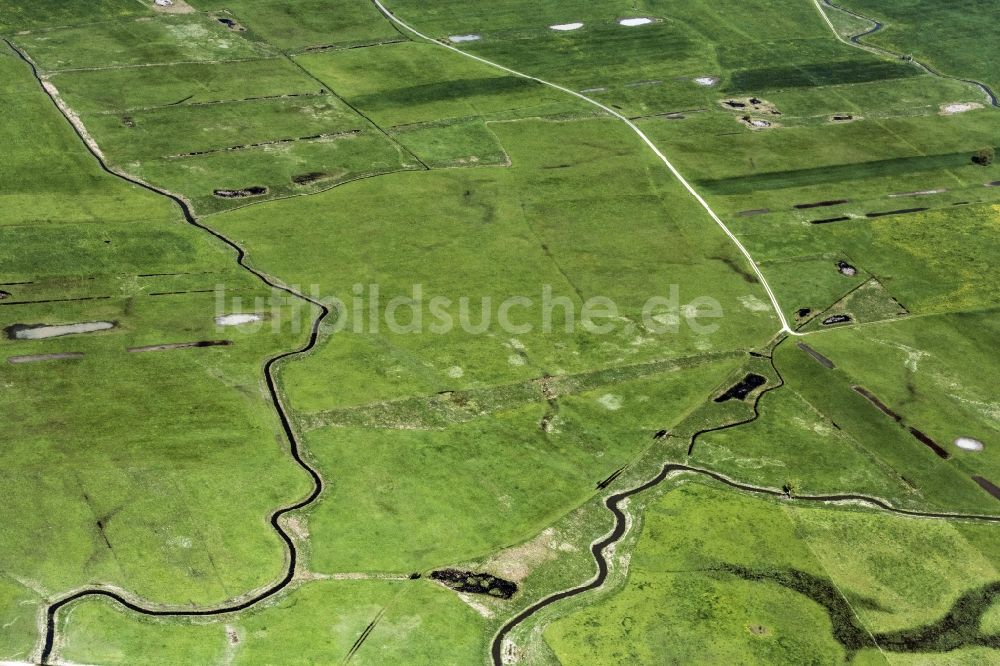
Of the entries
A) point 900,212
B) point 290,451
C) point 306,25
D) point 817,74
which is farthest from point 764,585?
point 306,25

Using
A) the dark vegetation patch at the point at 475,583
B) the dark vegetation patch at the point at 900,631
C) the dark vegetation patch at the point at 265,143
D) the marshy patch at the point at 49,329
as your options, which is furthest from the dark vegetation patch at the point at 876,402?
the dark vegetation patch at the point at 265,143

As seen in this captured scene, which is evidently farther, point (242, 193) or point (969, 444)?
point (242, 193)

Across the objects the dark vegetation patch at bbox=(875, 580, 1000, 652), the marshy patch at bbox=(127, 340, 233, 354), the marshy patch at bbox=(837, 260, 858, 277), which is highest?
the marshy patch at bbox=(837, 260, 858, 277)

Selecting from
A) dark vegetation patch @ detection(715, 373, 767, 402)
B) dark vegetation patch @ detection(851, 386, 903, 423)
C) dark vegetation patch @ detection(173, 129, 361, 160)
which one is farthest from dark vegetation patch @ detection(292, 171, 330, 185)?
dark vegetation patch @ detection(851, 386, 903, 423)

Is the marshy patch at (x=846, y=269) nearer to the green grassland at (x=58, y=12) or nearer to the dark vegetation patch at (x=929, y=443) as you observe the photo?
the dark vegetation patch at (x=929, y=443)

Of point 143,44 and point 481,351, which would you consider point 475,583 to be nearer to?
point 481,351

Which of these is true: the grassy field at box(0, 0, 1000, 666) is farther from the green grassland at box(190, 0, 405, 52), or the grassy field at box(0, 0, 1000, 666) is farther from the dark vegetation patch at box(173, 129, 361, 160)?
the green grassland at box(190, 0, 405, 52)

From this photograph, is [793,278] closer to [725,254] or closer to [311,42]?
[725,254]
